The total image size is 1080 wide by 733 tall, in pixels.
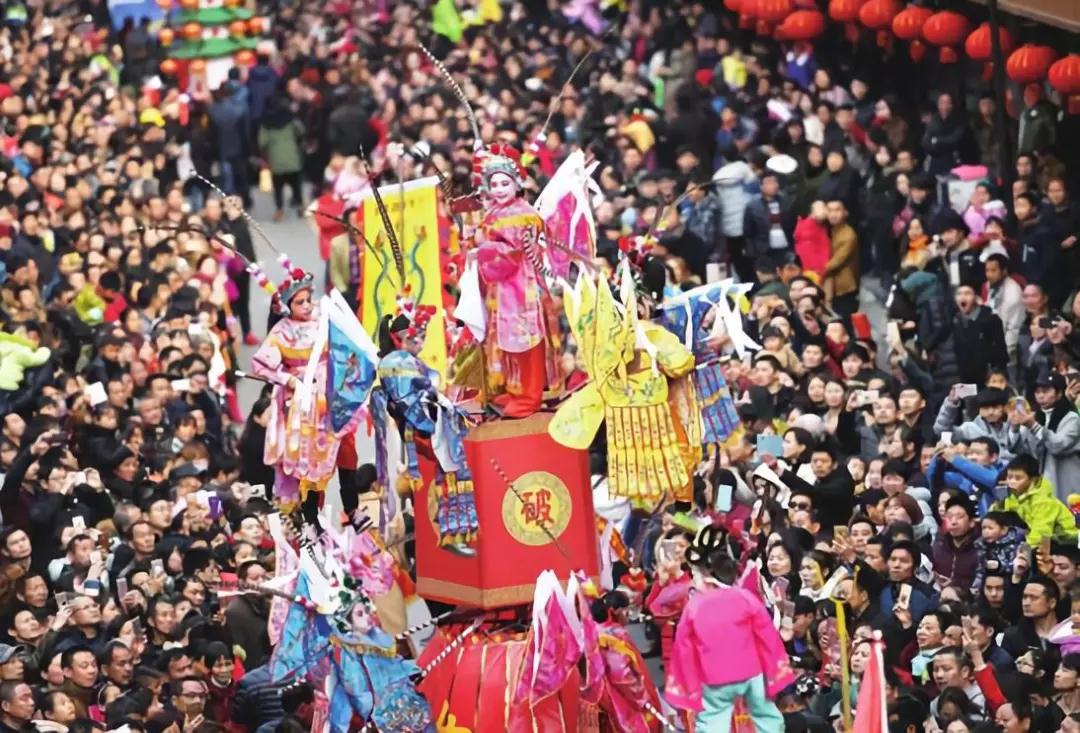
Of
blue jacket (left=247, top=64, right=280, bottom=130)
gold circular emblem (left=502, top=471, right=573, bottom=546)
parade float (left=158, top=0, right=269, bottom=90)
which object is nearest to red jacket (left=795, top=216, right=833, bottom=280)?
blue jacket (left=247, top=64, right=280, bottom=130)

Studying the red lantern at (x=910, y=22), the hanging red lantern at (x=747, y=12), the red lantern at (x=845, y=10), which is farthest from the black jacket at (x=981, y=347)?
the hanging red lantern at (x=747, y=12)

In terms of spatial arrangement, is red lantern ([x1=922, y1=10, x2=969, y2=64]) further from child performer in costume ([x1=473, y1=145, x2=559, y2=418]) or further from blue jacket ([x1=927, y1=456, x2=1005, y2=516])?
child performer in costume ([x1=473, y1=145, x2=559, y2=418])

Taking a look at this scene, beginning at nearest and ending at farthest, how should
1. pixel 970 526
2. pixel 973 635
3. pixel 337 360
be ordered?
pixel 337 360, pixel 973 635, pixel 970 526

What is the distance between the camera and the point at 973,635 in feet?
60.0

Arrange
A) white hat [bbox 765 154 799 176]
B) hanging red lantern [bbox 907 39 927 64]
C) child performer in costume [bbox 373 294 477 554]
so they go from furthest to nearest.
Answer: hanging red lantern [bbox 907 39 927 64] → white hat [bbox 765 154 799 176] → child performer in costume [bbox 373 294 477 554]

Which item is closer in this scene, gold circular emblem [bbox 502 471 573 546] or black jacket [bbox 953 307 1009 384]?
gold circular emblem [bbox 502 471 573 546]

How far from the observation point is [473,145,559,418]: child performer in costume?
17.4 m

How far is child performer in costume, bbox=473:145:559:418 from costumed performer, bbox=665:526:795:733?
1.48 meters

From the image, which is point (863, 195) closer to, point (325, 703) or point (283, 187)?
point (283, 187)

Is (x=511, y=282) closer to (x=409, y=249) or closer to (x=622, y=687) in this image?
(x=622, y=687)

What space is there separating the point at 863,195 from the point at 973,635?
970 centimetres

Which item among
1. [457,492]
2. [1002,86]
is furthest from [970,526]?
[1002,86]

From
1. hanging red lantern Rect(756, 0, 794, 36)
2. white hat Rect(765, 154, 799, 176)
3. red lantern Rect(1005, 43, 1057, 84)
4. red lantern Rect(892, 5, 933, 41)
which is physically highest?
hanging red lantern Rect(756, 0, 794, 36)

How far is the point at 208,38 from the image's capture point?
121 ft
